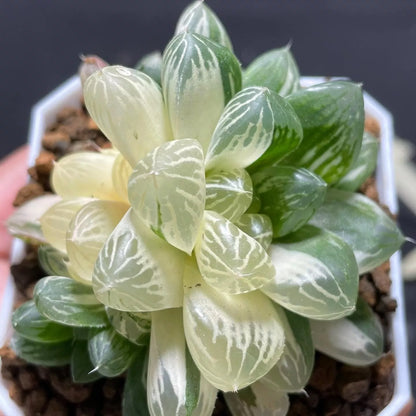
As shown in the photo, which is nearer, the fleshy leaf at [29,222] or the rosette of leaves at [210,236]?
the rosette of leaves at [210,236]

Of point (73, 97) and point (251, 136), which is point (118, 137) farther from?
point (73, 97)

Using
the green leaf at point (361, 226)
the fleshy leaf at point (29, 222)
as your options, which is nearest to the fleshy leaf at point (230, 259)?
the green leaf at point (361, 226)

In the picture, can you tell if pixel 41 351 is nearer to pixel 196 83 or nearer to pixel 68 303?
pixel 68 303

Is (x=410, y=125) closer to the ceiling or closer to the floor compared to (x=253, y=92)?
closer to the floor

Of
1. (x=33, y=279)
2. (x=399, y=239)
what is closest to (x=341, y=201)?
(x=399, y=239)

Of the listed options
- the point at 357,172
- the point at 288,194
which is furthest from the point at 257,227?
the point at 357,172

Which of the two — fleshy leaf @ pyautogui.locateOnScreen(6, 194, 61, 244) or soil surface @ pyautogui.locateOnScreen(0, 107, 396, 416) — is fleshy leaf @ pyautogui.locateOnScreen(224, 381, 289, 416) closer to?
soil surface @ pyautogui.locateOnScreen(0, 107, 396, 416)

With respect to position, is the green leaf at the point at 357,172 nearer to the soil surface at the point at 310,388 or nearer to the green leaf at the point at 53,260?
the soil surface at the point at 310,388
